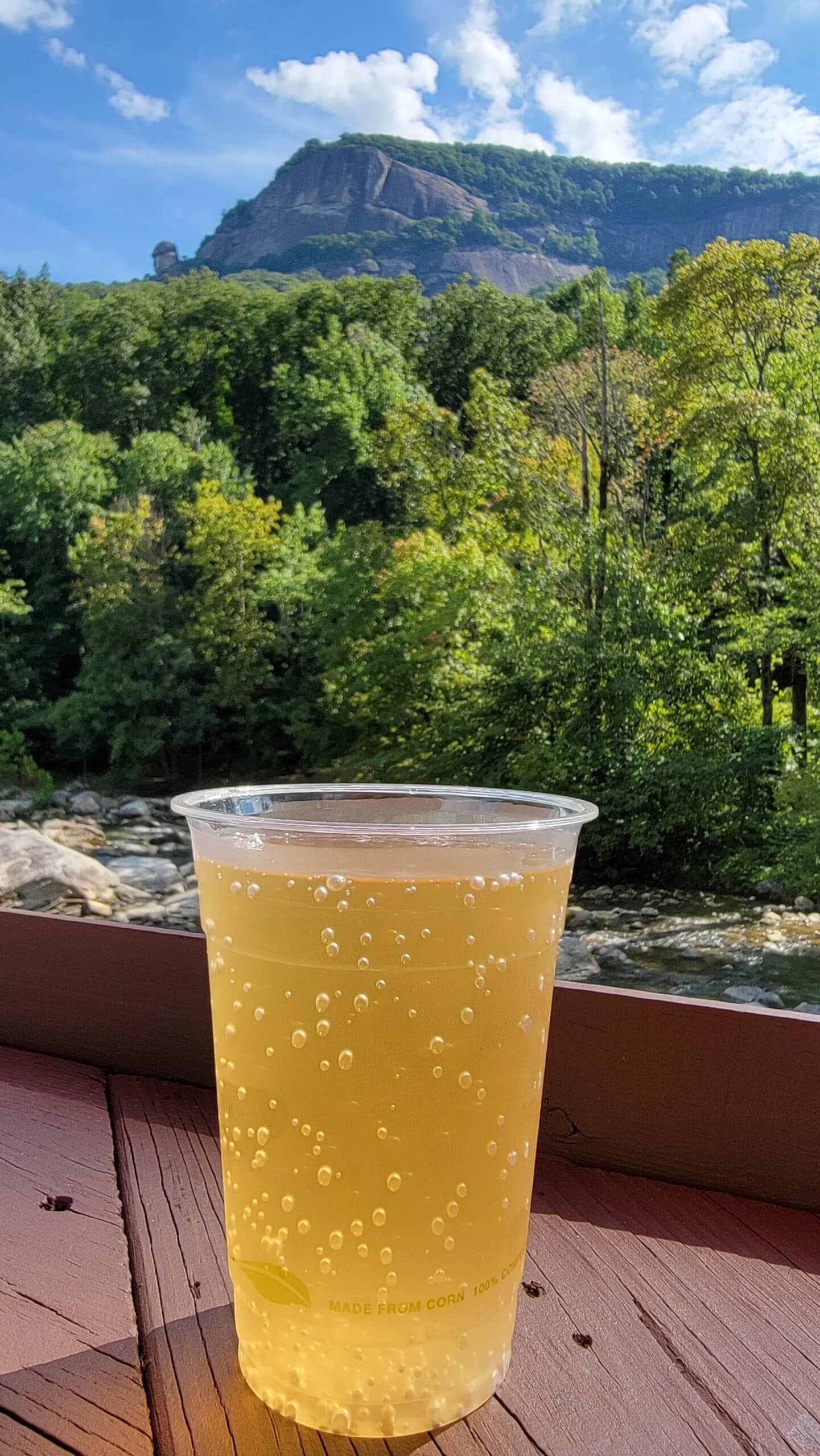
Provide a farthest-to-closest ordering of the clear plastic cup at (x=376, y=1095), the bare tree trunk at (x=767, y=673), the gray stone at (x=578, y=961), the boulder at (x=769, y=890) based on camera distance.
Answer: the bare tree trunk at (x=767, y=673) < the boulder at (x=769, y=890) < the gray stone at (x=578, y=961) < the clear plastic cup at (x=376, y=1095)

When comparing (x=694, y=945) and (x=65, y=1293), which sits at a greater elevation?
(x=65, y=1293)

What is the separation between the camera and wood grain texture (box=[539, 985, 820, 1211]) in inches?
15.7

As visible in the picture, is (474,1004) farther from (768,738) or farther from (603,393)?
(603,393)

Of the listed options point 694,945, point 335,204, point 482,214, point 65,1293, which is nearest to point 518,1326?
point 65,1293

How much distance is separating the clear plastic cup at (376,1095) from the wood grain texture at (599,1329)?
0.02 m

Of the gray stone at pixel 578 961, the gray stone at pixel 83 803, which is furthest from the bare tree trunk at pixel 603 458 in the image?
the gray stone at pixel 83 803

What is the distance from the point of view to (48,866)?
4.07m

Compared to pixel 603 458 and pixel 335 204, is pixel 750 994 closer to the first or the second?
pixel 603 458

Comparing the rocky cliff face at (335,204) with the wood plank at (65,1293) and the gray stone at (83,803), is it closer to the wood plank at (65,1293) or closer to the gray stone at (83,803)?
the gray stone at (83,803)

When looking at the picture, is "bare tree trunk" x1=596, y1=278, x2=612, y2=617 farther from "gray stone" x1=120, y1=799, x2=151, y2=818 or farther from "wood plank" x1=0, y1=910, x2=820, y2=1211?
"wood plank" x1=0, y1=910, x2=820, y2=1211

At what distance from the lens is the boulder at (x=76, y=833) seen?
4.04 metres

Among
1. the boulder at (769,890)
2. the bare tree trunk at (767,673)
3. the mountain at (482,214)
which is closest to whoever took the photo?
the boulder at (769,890)

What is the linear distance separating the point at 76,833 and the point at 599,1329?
4070 millimetres

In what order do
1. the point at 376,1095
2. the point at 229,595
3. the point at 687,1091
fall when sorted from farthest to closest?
the point at 229,595 < the point at 687,1091 < the point at 376,1095
